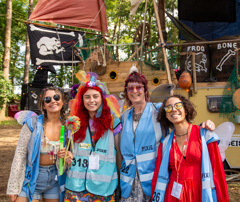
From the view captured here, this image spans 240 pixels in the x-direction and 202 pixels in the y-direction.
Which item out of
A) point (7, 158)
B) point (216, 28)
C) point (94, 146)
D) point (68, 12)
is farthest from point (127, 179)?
point (68, 12)

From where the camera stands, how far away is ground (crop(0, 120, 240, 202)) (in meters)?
4.29

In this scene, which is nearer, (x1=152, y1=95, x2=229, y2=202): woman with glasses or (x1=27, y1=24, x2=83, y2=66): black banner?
(x1=152, y1=95, x2=229, y2=202): woman with glasses

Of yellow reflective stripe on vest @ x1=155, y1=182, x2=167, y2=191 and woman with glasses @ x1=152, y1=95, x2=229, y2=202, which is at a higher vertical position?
woman with glasses @ x1=152, y1=95, x2=229, y2=202

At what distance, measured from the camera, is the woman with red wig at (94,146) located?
2.23 meters

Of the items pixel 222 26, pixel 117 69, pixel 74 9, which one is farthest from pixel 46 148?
pixel 74 9

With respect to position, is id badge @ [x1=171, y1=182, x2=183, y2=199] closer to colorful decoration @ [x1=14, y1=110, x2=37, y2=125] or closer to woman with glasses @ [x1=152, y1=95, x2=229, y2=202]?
woman with glasses @ [x1=152, y1=95, x2=229, y2=202]

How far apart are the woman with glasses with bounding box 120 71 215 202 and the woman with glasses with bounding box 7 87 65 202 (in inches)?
28.1

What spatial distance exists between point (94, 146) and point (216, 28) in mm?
7658

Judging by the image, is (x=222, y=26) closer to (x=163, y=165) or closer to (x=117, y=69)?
(x=117, y=69)

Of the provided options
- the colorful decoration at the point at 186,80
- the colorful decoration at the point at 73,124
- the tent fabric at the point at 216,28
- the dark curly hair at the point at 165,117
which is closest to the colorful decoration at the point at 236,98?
the colorful decoration at the point at 186,80

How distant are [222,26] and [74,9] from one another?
5928mm

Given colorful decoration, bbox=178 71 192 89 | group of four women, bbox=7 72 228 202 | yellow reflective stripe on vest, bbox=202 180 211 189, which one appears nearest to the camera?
yellow reflective stripe on vest, bbox=202 180 211 189

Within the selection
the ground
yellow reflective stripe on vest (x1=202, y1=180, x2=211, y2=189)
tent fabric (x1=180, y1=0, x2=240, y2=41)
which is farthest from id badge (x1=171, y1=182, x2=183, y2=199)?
tent fabric (x1=180, y1=0, x2=240, y2=41)

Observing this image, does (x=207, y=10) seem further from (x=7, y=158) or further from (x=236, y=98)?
(x=7, y=158)
